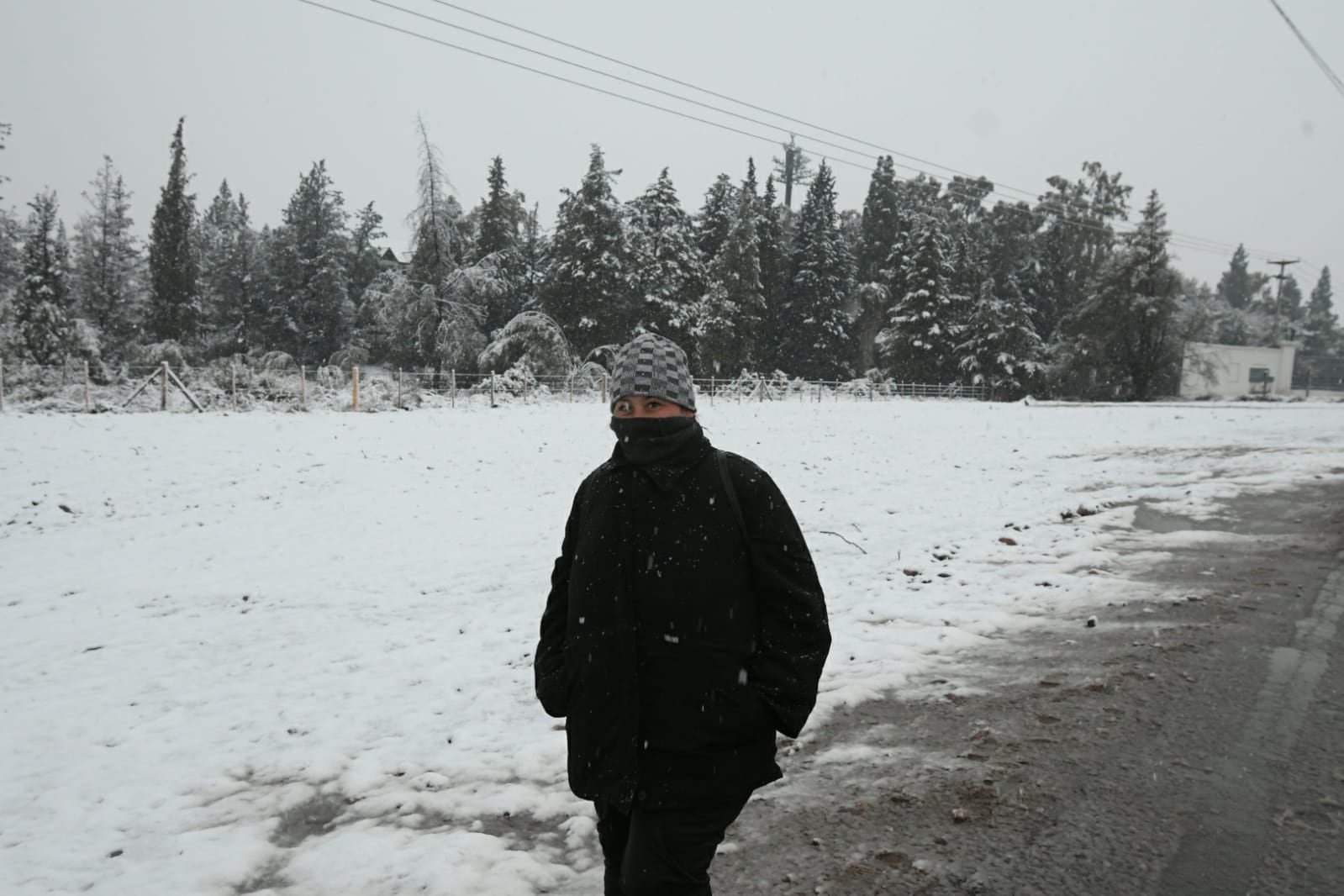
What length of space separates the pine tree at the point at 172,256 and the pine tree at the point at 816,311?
39.3 metres

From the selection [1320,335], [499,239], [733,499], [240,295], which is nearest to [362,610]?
[733,499]

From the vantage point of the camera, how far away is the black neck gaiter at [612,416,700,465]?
88.3 inches

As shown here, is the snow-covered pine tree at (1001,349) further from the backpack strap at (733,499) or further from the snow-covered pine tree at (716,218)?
the backpack strap at (733,499)

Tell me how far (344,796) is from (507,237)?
51.6m

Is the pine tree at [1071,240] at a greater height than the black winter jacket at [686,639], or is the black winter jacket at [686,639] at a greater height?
the pine tree at [1071,240]

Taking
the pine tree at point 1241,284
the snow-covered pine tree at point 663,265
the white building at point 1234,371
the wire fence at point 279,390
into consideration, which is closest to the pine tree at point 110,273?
the wire fence at point 279,390

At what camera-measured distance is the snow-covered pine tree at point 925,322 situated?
53.0m

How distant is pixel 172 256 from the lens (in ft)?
164

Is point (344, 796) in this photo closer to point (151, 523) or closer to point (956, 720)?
point (956, 720)

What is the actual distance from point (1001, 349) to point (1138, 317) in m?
7.76

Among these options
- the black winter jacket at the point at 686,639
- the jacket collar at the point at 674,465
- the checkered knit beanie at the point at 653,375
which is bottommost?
the black winter jacket at the point at 686,639

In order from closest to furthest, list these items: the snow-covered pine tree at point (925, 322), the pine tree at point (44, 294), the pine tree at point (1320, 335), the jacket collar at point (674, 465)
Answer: the jacket collar at point (674, 465), the pine tree at point (44, 294), the snow-covered pine tree at point (925, 322), the pine tree at point (1320, 335)

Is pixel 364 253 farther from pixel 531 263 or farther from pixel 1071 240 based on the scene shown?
pixel 1071 240

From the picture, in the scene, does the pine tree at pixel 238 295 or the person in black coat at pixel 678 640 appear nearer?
the person in black coat at pixel 678 640
